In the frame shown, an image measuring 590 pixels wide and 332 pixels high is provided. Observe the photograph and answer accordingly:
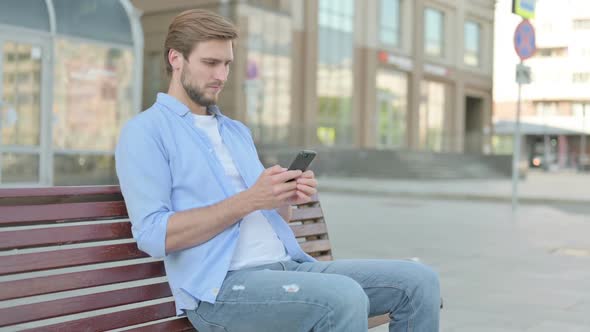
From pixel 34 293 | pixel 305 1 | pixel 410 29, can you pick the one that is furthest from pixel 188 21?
pixel 410 29

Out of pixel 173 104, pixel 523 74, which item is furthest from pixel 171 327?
pixel 523 74

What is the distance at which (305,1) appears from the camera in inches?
1443

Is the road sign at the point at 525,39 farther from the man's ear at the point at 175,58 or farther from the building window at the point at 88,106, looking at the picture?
the man's ear at the point at 175,58

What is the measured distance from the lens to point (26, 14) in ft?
44.0

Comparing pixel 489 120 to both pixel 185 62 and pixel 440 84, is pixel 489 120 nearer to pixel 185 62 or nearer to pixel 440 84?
pixel 440 84

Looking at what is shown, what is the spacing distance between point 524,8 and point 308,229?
11.6 metres

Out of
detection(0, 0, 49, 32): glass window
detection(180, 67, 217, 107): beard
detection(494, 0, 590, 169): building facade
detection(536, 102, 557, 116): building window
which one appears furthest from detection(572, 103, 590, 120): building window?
detection(180, 67, 217, 107): beard

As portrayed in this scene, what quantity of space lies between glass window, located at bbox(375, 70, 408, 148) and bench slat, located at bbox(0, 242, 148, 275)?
39284 millimetres

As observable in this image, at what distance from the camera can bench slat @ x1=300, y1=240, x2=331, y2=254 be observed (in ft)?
11.5

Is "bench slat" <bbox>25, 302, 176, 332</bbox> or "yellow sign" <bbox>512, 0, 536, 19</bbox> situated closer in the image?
"bench slat" <bbox>25, 302, 176, 332</bbox>

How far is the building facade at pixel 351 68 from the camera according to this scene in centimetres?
3338

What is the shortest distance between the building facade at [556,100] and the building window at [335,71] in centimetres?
803

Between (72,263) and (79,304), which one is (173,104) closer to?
(72,263)

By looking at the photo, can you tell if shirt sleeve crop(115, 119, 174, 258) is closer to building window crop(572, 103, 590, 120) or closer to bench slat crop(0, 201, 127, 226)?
bench slat crop(0, 201, 127, 226)
